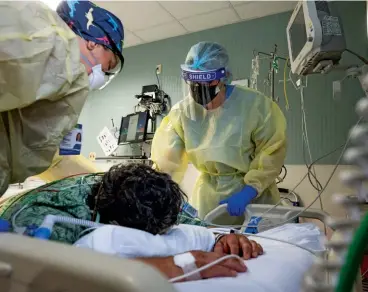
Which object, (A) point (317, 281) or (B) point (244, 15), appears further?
(B) point (244, 15)

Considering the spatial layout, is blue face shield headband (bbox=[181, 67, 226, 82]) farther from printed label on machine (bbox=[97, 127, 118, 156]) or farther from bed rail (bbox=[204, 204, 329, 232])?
printed label on machine (bbox=[97, 127, 118, 156])

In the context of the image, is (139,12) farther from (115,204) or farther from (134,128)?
(115,204)

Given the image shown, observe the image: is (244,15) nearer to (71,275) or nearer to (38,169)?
(38,169)

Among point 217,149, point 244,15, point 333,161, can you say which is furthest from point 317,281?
point 244,15

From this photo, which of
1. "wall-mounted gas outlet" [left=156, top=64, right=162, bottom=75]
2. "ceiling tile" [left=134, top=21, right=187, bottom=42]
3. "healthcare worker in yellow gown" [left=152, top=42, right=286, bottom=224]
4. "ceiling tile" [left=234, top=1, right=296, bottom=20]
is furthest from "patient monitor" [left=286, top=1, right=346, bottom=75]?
"wall-mounted gas outlet" [left=156, top=64, right=162, bottom=75]

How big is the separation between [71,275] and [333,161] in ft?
8.92

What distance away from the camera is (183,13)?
3.19 m

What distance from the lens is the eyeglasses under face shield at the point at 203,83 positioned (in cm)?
172

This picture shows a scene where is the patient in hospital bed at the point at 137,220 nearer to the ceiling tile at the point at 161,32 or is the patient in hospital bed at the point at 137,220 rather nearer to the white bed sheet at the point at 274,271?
the white bed sheet at the point at 274,271

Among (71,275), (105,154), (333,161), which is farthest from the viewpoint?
(105,154)

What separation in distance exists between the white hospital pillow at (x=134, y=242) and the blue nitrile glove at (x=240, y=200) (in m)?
0.62

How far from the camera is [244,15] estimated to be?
319 centimetres

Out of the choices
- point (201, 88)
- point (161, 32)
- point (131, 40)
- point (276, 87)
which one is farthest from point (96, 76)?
point (131, 40)

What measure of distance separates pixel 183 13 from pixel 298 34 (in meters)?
1.77
